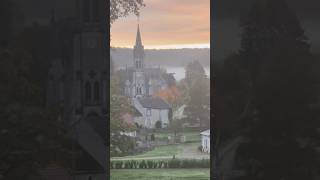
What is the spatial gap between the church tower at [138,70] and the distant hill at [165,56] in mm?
52

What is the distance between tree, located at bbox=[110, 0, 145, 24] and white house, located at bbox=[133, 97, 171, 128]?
0.89 meters

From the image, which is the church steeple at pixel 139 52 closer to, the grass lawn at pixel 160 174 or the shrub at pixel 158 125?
the shrub at pixel 158 125

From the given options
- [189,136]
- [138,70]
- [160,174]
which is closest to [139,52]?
[138,70]

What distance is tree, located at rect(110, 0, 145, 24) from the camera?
5.49 metres

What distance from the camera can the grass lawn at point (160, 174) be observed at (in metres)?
5.47

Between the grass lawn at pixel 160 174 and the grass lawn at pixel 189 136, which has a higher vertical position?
the grass lawn at pixel 189 136

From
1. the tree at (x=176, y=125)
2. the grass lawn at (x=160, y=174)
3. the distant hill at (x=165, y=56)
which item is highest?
the distant hill at (x=165, y=56)
